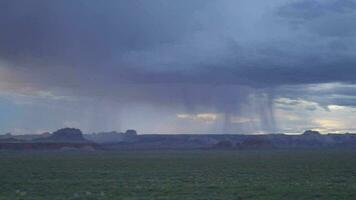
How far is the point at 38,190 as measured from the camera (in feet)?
128

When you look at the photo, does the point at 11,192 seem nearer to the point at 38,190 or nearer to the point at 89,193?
the point at 38,190

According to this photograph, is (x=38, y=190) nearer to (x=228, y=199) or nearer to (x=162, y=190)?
(x=162, y=190)

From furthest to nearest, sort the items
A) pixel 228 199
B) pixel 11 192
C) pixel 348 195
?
pixel 11 192, pixel 348 195, pixel 228 199

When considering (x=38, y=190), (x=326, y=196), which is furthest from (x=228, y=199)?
(x=38, y=190)

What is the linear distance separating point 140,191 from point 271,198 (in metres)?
9.84

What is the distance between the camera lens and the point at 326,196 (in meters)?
34.5

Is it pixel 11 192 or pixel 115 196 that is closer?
pixel 115 196

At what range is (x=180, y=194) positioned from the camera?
3519cm

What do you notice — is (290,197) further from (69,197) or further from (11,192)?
(11,192)

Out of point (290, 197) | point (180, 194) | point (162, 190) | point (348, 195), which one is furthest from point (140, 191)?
point (348, 195)

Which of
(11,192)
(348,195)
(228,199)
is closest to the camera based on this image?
(228,199)

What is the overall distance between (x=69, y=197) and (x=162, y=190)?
24.1 feet

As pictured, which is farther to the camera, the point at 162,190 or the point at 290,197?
the point at 162,190

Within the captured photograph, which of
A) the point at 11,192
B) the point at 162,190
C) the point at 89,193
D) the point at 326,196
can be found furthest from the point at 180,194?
the point at 11,192
